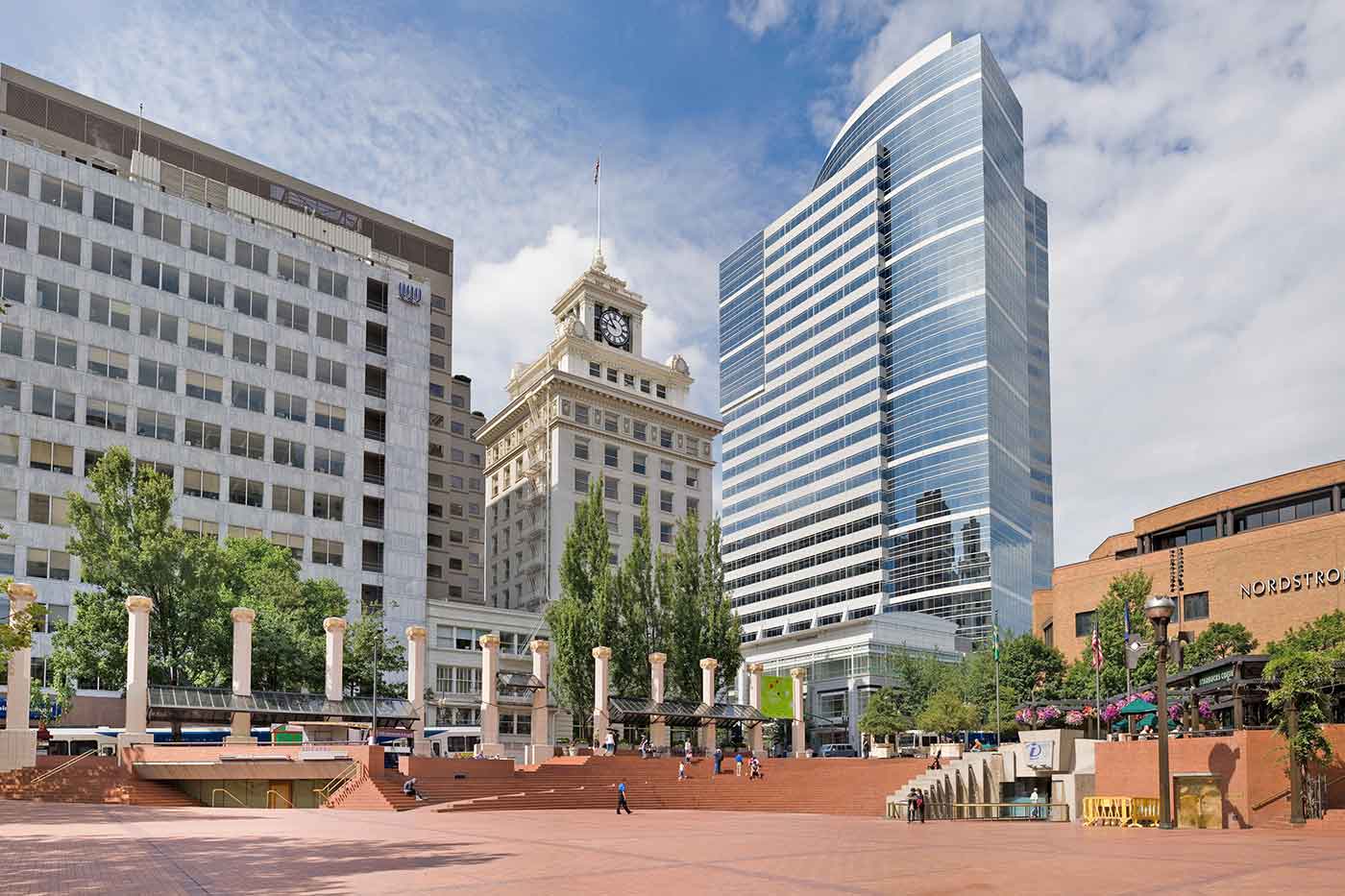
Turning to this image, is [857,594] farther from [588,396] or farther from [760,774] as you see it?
[760,774]

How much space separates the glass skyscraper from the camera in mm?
158000

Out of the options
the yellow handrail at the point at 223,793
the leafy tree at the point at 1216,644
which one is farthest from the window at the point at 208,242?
the leafy tree at the point at 1216,644

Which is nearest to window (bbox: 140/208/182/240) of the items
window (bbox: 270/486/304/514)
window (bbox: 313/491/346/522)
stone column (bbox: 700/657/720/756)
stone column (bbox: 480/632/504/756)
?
window (bbox: 270/486/304/514)

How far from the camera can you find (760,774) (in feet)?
173

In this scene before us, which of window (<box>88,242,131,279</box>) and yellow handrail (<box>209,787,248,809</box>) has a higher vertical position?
window (<box>88,242,131,279</box>)

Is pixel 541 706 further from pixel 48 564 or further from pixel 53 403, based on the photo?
pixel 53 403

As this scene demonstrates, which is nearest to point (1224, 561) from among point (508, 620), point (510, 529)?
point (508, 620)

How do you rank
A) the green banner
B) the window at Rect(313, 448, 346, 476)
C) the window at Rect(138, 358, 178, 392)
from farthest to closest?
the green banner < the window at Rect(313, 448, 346, 476) < the window at Rect(138, 358, 178, 392)

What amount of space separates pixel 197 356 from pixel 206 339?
1.55m

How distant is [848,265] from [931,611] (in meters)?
54.7

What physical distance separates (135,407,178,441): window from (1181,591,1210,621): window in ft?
217

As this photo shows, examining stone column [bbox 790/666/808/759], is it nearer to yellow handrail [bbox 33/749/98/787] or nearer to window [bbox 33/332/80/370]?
yellow handrail [bbox 33/749/98/787]

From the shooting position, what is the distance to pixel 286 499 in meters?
83.9

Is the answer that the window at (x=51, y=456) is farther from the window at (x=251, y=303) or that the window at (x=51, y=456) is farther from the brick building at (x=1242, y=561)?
the brick building at (x=1242, y=561)
